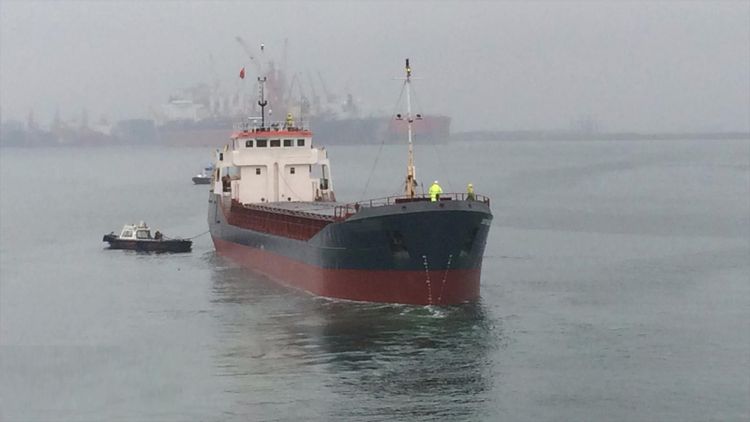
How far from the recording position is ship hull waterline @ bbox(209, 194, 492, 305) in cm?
2741

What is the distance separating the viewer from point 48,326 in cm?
2805

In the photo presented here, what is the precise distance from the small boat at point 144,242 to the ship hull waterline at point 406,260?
610 inches

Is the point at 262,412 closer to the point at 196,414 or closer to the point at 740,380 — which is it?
the point at 196,414

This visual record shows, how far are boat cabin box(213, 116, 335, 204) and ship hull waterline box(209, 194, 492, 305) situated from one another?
11.1 metres

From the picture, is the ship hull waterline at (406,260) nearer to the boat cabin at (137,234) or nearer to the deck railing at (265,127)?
the deck railing at (265,127)

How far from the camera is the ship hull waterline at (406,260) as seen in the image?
27.4m

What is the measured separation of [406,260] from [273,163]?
1462 centimetres

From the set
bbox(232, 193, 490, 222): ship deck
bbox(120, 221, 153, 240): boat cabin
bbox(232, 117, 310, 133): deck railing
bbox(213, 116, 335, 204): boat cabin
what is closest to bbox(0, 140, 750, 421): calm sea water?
bbox(120, 221, 153, 240): boat cabin

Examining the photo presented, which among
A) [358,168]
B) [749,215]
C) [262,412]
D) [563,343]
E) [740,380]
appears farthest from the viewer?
[358,168]

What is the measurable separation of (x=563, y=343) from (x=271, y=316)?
7.99m

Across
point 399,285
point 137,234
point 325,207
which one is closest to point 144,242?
point 137,234

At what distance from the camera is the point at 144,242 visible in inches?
1770

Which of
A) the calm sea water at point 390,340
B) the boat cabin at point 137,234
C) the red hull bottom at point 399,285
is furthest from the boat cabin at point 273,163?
the red hull bottom at point 399,285

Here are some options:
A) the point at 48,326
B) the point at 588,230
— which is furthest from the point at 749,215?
the point at 48,326
